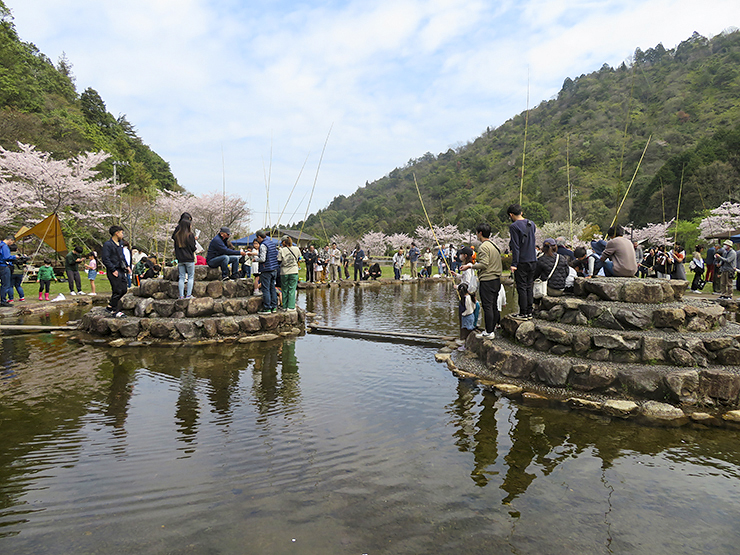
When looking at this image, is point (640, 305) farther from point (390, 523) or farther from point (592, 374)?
point (390, 523)

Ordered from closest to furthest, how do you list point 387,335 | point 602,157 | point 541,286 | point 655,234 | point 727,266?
point 541,286
point 387,335
point 727,266
point 655,234
point 602,157

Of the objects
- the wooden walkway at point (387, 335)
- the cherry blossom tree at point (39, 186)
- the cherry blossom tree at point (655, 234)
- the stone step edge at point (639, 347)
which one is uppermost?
the cherry blossom tree at point (39, 186)

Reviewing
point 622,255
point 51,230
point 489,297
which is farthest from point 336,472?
point 51,230

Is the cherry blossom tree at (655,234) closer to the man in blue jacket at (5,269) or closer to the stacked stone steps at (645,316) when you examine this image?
the stacked stone steps at (645,316)

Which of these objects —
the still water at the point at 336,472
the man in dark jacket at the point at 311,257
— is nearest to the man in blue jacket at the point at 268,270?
the still water at the point at 336,472

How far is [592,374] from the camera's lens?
200 inches

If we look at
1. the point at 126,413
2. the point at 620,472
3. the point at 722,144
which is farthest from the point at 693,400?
the point at 722,144

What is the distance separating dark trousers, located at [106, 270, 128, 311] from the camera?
8.89 meters

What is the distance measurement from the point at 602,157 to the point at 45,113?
79146 millimetres

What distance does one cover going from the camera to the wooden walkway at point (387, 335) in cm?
868

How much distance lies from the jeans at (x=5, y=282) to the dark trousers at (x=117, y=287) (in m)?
4.62

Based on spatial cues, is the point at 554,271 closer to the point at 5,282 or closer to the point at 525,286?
the point at 525,286

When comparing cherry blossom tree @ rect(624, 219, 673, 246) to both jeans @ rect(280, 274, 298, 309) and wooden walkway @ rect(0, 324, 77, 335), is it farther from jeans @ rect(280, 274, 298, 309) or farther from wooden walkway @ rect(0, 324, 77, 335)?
wooden walkway @ rect(0, 324, 77, 335)

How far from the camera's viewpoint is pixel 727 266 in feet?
43.3
